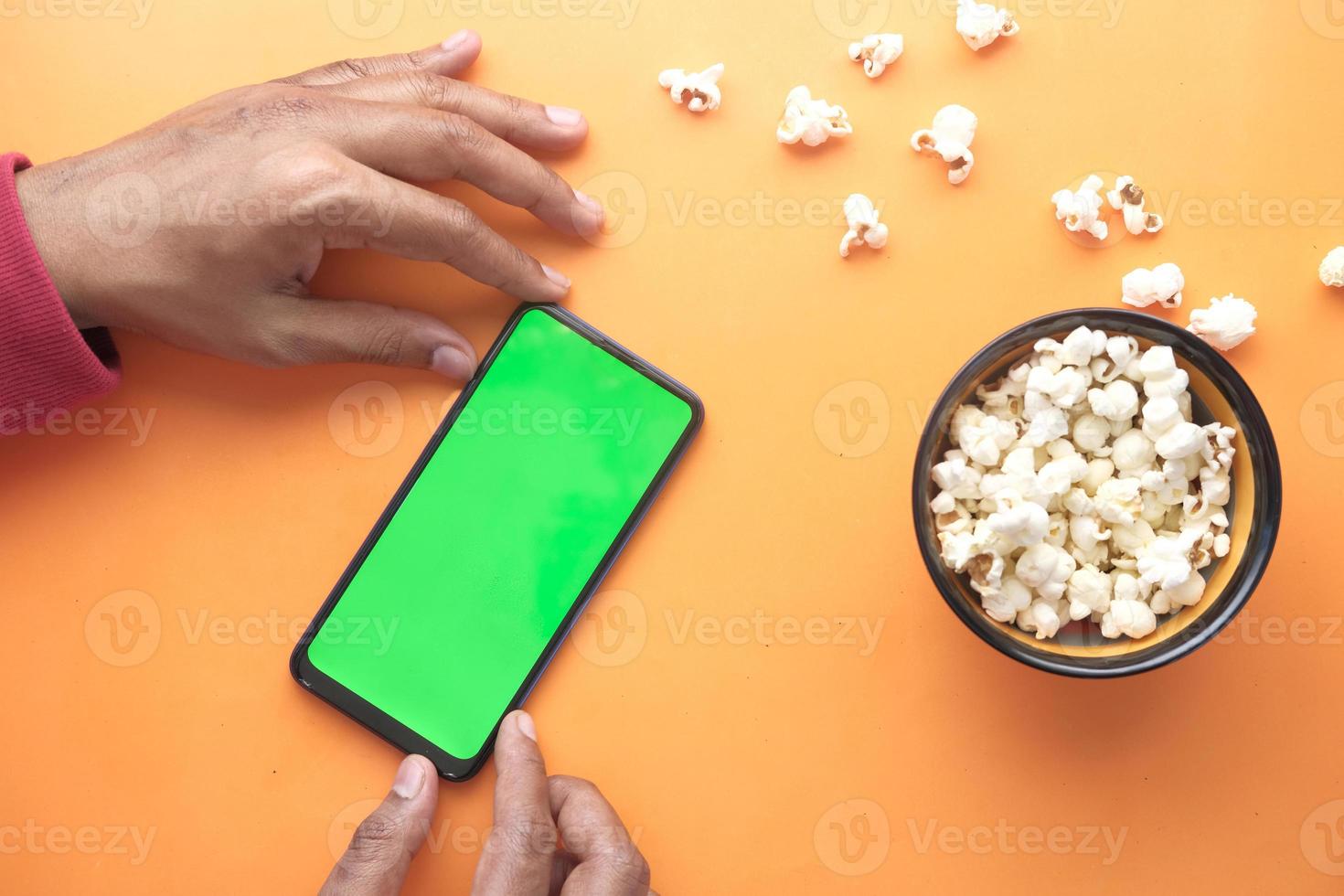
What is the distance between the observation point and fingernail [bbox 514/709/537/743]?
2.91 feet

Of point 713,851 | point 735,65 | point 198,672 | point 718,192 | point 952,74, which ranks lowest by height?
point 198,672

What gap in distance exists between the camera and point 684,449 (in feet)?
2.95

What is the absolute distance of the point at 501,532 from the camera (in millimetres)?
896

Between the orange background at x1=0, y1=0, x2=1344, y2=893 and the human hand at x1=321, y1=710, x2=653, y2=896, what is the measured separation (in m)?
0.04

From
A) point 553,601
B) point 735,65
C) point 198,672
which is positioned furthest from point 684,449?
point 198,672

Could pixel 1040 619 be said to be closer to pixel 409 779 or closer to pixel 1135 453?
pixel 1135 453

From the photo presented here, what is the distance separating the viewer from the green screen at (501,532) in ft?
2.94

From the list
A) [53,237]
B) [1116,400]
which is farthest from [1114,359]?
[53,237]

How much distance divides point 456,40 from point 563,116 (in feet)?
0.42

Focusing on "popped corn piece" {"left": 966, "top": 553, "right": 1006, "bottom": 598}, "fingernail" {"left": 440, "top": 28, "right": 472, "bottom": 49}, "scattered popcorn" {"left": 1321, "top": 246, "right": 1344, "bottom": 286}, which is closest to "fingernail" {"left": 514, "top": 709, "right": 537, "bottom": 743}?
"popped corn piece" {"left": 966, "top": 553, "right": 1006, "bottom": 598}

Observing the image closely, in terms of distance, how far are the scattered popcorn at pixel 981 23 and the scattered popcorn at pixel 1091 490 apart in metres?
0.34

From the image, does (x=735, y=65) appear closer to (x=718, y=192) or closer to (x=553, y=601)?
(x=718, y=192)

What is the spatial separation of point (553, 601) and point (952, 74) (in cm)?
66

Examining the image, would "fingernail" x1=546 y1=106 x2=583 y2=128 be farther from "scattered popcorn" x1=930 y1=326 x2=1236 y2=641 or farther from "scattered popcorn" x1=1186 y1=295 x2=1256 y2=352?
"scattered popcorn" x1=1186 y1=295 x2=1256 y2=352
